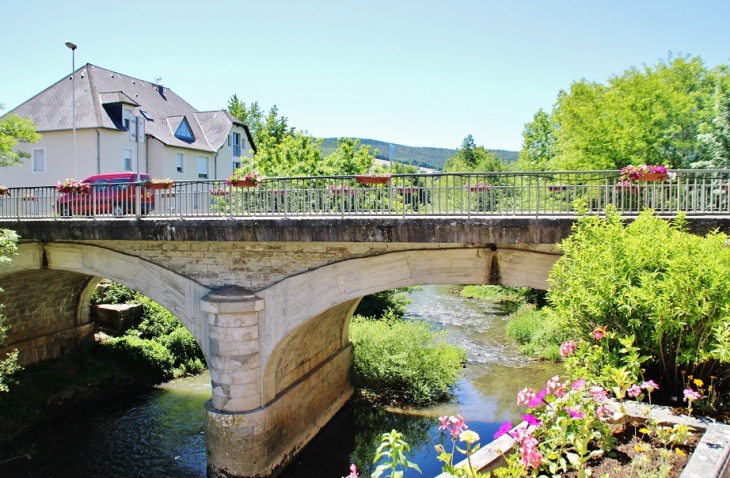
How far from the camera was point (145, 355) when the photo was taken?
16.4m

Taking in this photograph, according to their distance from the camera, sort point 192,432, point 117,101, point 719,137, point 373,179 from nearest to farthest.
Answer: point 373,179, point 192,432, point 719,137, point 117,101

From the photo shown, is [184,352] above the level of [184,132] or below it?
below

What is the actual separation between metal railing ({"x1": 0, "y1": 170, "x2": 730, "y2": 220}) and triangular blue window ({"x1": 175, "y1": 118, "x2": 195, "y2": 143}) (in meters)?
17.0

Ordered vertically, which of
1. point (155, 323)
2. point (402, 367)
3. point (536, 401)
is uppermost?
point (536, 401)

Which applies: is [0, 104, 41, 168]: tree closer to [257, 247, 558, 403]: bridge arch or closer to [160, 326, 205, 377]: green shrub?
[160, 326, 205, 377]: green shrub

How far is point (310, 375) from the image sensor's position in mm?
11836

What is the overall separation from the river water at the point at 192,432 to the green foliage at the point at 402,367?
1.72ft

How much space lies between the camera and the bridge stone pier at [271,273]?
827cm

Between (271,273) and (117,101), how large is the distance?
18716mm

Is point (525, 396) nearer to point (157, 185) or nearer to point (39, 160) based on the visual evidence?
point (157, 185)

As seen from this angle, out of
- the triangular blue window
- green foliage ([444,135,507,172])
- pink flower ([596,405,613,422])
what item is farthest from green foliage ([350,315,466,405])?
green foliage ([444,135,507,172])

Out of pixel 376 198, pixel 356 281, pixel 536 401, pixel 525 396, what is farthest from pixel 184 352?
pixel 536 401

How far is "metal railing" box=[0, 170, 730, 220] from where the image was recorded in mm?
8070

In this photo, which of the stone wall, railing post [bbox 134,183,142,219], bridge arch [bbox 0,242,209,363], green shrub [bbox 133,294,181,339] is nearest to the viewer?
railing post [bbox 134,183,142,219]
